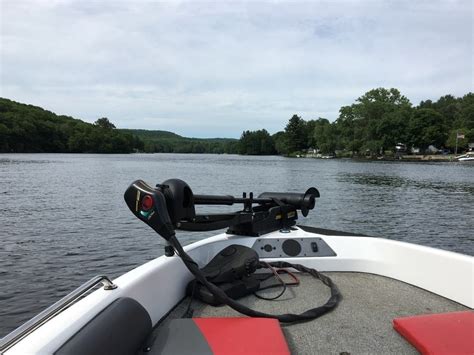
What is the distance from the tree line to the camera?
97.8 m

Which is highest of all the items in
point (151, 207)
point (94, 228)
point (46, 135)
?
point (46, 135)

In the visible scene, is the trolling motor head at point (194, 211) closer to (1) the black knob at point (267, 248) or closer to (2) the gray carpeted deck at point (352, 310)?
(1) the black knob at point (267, 248)

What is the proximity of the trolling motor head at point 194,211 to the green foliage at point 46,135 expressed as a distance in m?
116

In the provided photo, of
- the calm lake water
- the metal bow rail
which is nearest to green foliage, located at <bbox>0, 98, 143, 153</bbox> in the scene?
the calm lake water

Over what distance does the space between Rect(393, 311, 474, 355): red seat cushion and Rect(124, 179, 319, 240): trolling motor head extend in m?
1.74

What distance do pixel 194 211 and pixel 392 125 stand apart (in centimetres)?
10665

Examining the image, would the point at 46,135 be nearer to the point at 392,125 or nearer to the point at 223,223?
the point at 392,125

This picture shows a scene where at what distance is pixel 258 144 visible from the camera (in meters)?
185

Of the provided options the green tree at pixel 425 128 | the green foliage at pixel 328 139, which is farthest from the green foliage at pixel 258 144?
the green tree at pixel 425 128

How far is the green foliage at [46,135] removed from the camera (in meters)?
108

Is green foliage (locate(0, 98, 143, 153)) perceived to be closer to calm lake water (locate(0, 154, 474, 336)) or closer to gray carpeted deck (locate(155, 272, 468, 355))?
calm lake water (locate(0, 154, 474, 336))

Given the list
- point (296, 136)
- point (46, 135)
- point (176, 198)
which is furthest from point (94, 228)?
point (296, 136)

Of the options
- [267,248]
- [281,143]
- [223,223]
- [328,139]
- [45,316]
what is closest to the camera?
[45,316]

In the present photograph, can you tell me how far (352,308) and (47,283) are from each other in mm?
8143
